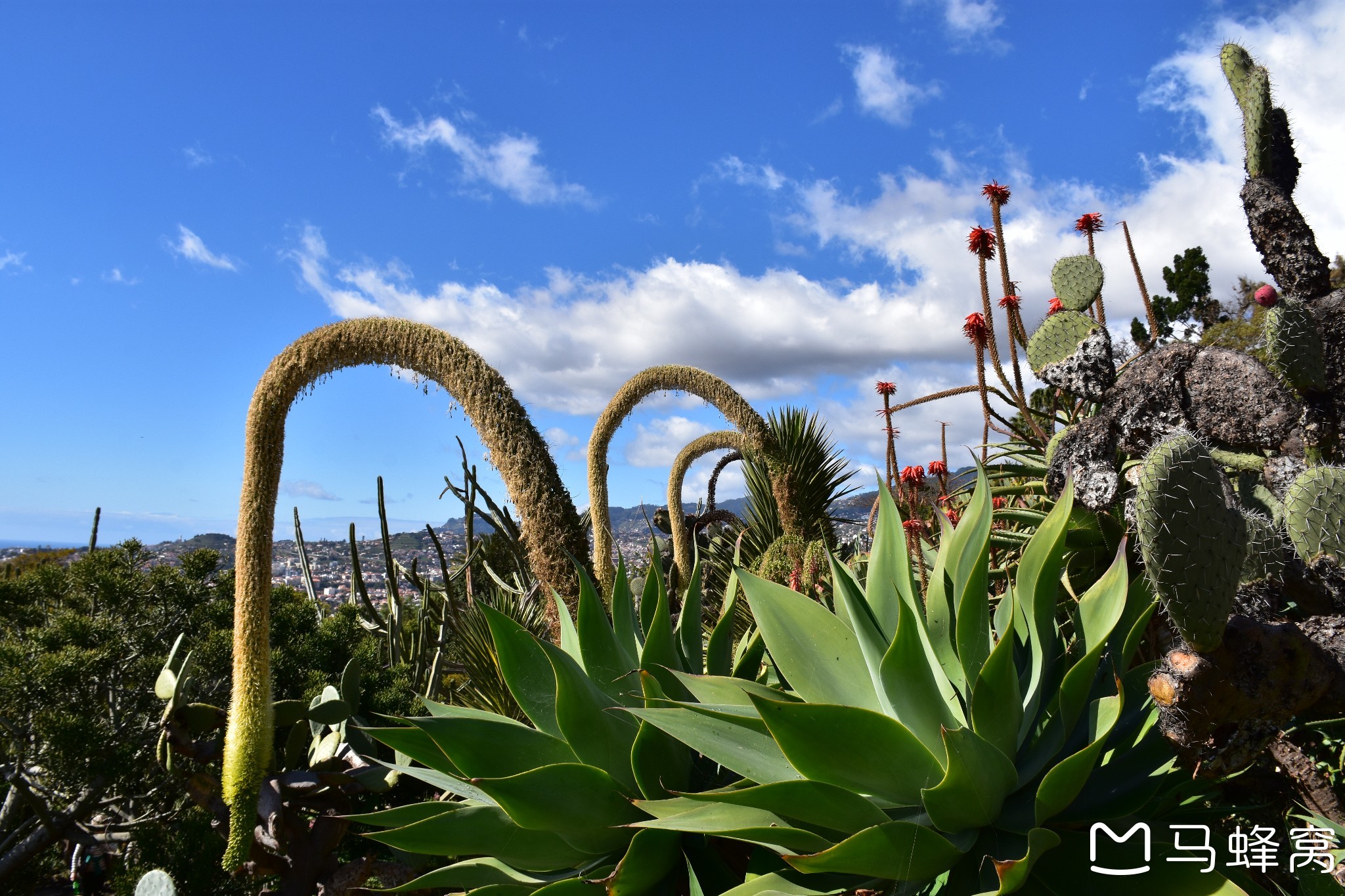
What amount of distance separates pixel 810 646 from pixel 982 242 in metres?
3.15

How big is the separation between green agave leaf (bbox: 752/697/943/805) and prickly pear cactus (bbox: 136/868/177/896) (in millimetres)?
2365

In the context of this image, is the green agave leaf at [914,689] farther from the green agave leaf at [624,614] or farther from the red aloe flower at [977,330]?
the red aloe flower at [977,330]

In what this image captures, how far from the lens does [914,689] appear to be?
55.5 inches

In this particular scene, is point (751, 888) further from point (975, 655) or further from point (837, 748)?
point (975, 655)

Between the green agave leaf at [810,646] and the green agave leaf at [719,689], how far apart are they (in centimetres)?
7

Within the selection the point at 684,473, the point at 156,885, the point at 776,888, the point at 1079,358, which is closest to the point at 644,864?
the point at 776,888

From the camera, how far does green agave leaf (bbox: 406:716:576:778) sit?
160cm

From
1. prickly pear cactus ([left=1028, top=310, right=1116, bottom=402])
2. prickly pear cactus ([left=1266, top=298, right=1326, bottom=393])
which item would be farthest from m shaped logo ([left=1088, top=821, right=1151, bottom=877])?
prickly pear cactus ([left=1266, top=298, right=1326, bottom=393])

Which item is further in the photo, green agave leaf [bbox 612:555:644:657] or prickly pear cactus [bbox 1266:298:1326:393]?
prickly pear cactus [bbox 1266:298:1326:393]

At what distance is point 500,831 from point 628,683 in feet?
1.36

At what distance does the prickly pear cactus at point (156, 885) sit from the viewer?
2526mm

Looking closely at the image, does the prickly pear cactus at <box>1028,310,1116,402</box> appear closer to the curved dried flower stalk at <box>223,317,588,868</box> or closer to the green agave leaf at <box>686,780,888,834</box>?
the curved dried flower stalk at <box>223,317,588,868</box>

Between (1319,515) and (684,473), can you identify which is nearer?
(1319,515)

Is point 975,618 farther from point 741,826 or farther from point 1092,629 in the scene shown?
point 741,826
